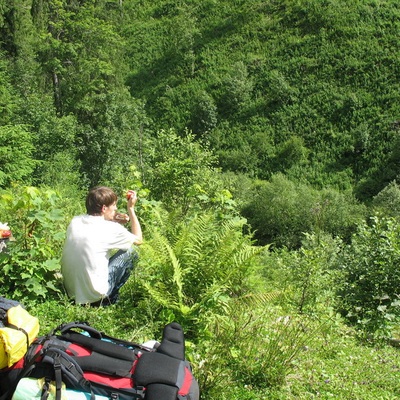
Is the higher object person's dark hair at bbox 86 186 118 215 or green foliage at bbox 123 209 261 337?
person's dark hair at bbox 86 186 118 215

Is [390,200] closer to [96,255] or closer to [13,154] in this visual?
[13,154]

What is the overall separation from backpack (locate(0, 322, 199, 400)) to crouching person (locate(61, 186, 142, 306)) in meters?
1.11

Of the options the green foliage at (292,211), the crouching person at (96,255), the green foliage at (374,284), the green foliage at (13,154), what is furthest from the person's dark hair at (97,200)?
the green foliage at (292,211)

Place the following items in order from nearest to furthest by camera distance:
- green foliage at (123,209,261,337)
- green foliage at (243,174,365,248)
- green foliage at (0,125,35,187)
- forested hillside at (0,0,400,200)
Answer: green foliage at (123,209,261,337) → green foliage at (0,125,35,187) → forested hillside at (0,0,400,200) → green foliage at (243,174,365,248)

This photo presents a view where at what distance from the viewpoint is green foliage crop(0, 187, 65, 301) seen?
12.4ft

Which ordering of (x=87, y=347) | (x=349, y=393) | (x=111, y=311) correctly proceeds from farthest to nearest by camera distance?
(x=111, y=311) → (x=349, y=393) → (x=87, y=347)

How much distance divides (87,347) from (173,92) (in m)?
37.2

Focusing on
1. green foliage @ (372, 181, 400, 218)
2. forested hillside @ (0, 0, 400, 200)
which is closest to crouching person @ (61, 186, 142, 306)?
forested hillside @ (0, 0, 400, 200)

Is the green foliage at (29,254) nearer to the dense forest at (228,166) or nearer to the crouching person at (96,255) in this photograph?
the dense forest at (228,166)

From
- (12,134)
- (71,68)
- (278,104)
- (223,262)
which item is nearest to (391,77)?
(278,104)

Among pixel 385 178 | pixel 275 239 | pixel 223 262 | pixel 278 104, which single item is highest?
pixel 223 262

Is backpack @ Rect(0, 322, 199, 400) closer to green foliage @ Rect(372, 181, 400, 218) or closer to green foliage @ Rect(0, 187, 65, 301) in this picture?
green foliage @ Rect(0, 187, 65, 301)

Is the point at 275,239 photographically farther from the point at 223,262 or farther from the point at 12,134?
the point at 223,262

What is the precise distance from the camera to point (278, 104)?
35656mm
